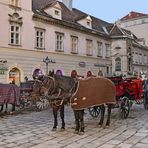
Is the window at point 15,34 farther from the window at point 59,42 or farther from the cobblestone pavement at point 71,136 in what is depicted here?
the cobblestone pavement at point 71,136

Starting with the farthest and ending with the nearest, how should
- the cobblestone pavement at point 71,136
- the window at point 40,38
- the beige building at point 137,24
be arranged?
the beige building at point 137,24, the window at point 40,38, the cobblestone pavement at point 71,136

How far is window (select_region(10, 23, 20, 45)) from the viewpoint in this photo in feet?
82.5

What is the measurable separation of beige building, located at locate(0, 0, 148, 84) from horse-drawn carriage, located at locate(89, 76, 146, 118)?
41.3 feet

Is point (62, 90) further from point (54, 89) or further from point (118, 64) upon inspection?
point (118, 64)

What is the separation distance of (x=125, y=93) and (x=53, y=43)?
1687cm

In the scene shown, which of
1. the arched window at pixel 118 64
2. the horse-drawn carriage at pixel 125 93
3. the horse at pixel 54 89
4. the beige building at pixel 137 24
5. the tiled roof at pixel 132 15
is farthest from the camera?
the tiled roof at pixel 132 15

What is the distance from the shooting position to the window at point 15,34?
25.2 metres

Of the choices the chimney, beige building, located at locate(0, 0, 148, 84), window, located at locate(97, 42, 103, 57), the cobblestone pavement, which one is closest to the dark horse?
the cobblestone pavement

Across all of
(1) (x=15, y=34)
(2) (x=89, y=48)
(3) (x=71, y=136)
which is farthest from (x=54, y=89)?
(2) (x=89, y=48)

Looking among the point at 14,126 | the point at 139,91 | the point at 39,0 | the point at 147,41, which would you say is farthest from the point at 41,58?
the point at 147,41

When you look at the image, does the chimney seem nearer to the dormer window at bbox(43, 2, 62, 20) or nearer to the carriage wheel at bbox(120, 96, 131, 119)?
the dormer window at bbox(43, 2, 62, 20)

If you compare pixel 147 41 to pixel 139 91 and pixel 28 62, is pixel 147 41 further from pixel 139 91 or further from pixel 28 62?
pixel 139 91

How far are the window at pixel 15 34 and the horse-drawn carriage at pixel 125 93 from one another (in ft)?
44.0

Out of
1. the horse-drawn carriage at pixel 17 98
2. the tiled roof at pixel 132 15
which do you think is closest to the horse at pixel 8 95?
the horse-drawn carriage at pixel 17 98
